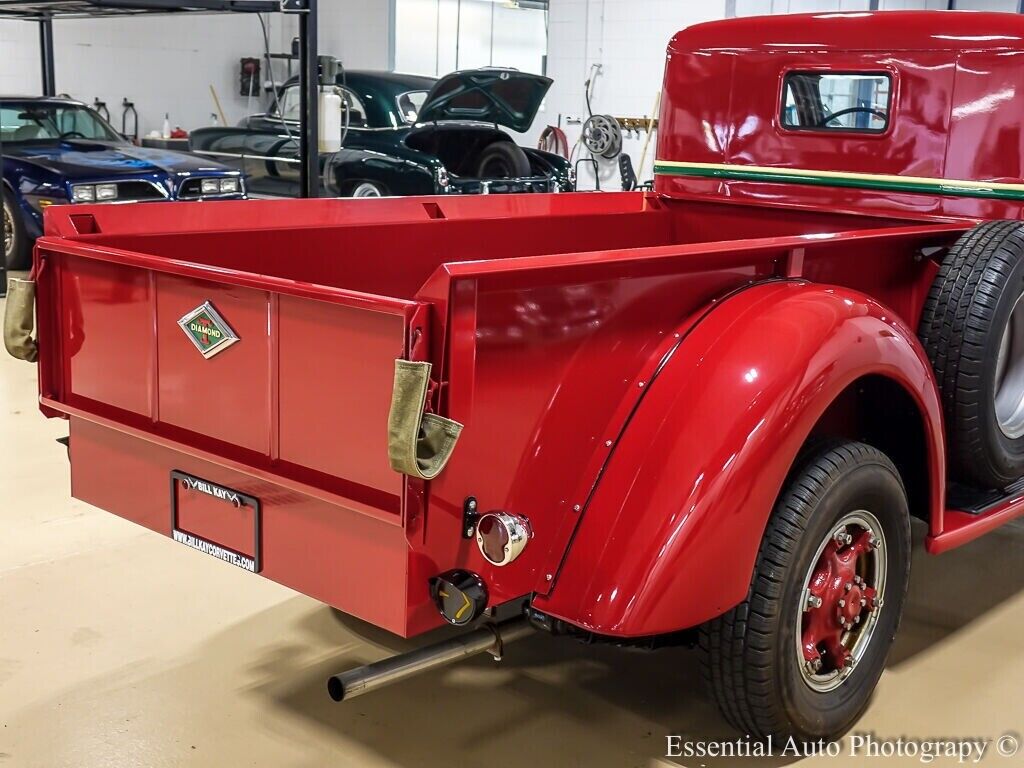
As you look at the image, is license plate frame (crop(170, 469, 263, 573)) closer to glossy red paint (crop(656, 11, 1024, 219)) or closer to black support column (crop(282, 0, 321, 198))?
glossy red paint (crop(656, 11, 1024, 219))

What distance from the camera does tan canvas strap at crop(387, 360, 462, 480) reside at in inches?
76.2

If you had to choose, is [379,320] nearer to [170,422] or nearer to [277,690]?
[170,422]

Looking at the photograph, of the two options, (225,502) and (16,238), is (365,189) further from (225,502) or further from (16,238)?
(225,502)

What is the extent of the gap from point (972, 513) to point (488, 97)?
330 inches

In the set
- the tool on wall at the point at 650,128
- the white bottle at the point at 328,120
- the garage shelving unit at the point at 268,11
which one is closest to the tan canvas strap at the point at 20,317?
the garage shelving unit at the point at 268,11

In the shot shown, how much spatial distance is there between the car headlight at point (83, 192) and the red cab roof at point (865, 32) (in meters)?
5.64

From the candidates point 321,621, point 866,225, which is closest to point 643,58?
point 866,225

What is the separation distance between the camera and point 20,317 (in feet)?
8.88

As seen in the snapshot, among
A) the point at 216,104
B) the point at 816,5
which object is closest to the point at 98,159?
the point at 216,104

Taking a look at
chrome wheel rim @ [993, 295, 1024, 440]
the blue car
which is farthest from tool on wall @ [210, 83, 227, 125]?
chrome wheel rim @ [993, 295, 1024, 440]

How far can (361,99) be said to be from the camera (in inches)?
447

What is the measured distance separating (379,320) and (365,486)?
1.07 feet

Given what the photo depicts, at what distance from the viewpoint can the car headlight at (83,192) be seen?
8.47 meters

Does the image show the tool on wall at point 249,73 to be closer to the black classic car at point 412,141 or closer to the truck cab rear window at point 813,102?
the black classic car at point 412,141
